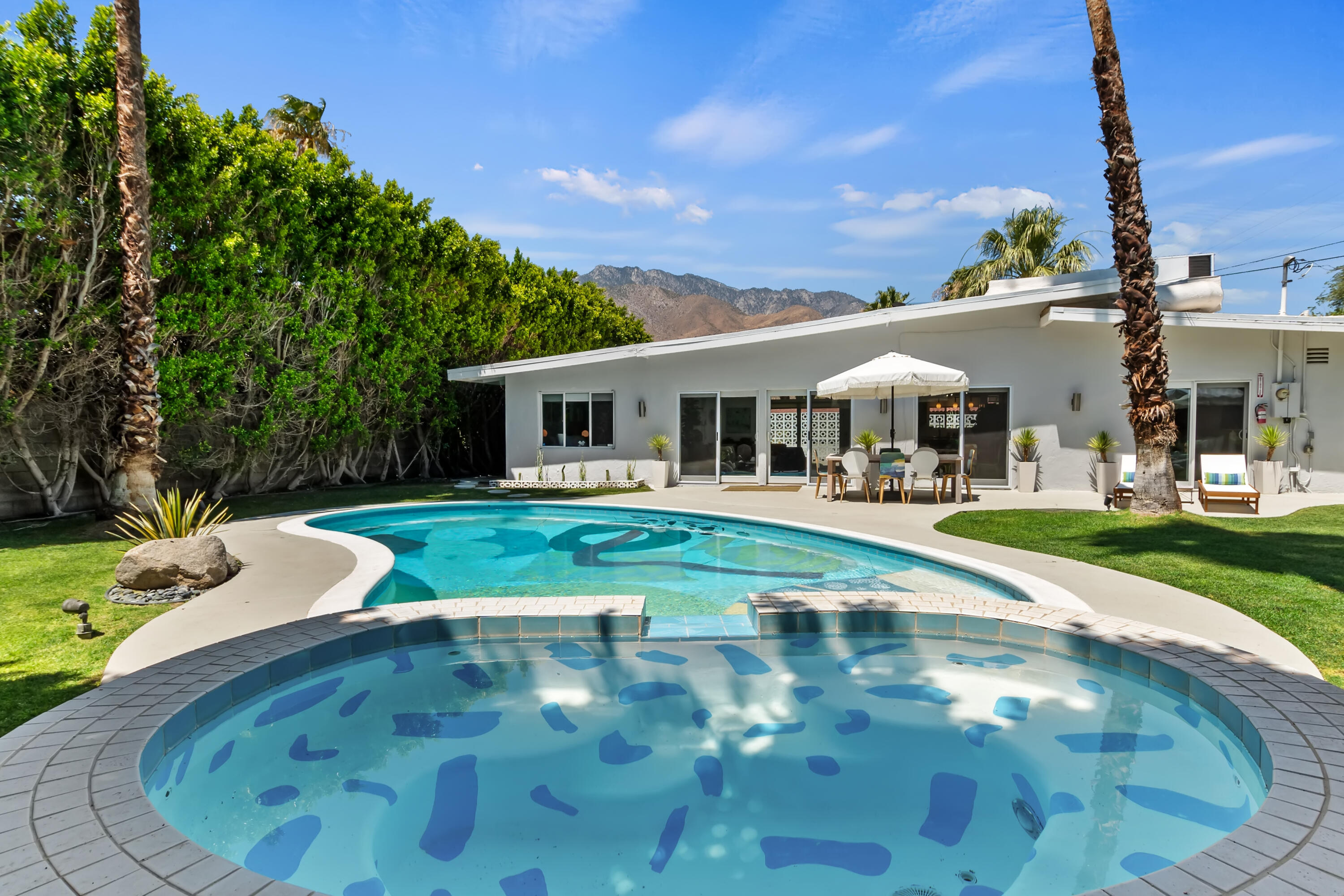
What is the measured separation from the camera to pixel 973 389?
1383 cm

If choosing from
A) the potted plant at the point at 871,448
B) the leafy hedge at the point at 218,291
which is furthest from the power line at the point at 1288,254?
the leafy hedge at the point at 218,291

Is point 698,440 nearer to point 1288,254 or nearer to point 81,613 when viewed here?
point 81,613

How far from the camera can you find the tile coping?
83.0 inches

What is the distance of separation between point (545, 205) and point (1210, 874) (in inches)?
1593

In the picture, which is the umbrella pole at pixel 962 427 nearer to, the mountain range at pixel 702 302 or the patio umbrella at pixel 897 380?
the patio umbrella at pixel 897 380

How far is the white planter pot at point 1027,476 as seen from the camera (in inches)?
520

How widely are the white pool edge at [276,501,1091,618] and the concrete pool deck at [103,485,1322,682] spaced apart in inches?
4.6

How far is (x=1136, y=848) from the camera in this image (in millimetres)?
2906

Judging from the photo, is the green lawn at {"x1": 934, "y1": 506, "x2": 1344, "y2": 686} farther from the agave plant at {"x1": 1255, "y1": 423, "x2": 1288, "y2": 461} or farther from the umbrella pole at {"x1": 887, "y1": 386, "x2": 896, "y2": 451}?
the umbrella pole at {"x1": 887, "y1": 386, "x2": 896, "y2": 451}

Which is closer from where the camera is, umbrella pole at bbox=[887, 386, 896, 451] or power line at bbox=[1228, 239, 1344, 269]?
umbrella pole at bbox=[887, 386, 896, 451]

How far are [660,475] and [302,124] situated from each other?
14.8 meters

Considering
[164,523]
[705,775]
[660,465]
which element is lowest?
[705,775]

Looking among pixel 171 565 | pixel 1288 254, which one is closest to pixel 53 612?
pixel 171 565

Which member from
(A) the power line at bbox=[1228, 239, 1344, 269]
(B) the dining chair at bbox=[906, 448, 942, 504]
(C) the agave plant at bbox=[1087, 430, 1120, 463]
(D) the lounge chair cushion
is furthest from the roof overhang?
(A) the power line at bbox=[1228, 239, 1344, 269]
